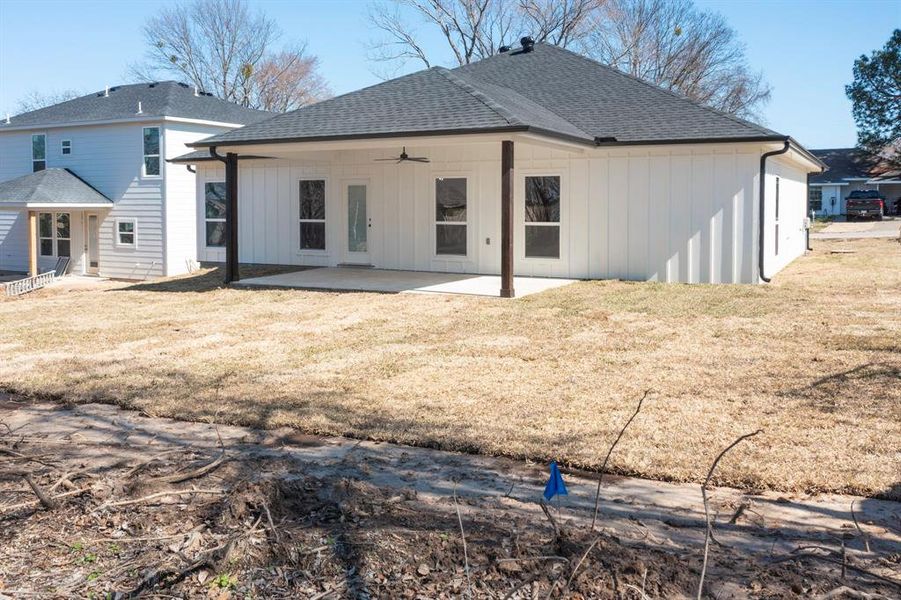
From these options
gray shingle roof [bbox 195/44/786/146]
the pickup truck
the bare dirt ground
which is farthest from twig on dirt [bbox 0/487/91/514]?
the pickup truck

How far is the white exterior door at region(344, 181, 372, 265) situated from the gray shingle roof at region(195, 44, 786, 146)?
273 cm

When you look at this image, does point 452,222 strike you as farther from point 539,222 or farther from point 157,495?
point 157,495

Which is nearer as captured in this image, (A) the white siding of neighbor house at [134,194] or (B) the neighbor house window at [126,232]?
(A) the white siding of neighbor house at [134,194]

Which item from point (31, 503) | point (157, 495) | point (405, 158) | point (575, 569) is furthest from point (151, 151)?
point (575, 569)

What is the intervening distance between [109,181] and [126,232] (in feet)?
5.47

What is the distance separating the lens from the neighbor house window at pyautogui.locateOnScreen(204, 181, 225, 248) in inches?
850

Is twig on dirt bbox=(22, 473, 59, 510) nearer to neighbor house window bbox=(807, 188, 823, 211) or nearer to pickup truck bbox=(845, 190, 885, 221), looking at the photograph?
pickup truck bbox=(845, 190, 885, 221)

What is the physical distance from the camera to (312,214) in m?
19.8

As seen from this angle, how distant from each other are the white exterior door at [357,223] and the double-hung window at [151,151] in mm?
8556

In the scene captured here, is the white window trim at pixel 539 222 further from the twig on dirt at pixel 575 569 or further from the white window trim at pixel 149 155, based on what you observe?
the twig on dirt at pixel 575 569

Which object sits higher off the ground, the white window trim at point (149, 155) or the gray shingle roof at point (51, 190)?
the white window trim at point (149, 155)

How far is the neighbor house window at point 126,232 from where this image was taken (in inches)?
999

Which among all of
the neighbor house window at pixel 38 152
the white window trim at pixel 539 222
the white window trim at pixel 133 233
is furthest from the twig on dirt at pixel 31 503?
the neighbor house window at pixel 38 152

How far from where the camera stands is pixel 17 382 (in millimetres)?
7867
